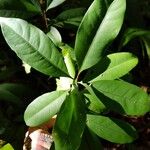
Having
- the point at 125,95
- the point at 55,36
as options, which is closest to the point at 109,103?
the point at 125,95

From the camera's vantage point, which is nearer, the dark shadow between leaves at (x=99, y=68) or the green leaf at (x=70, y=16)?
the dark shadow between leaves at (x=99, y=68)

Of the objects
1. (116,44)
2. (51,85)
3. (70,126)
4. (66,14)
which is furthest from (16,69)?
(70,126)

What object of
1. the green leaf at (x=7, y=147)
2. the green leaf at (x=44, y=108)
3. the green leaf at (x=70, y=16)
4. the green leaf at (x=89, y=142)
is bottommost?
the green leaf at (x=7, y=147)

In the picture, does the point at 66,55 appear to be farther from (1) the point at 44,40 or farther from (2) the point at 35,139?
(2) the point at 35,139

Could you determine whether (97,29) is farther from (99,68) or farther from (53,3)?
(53,3)

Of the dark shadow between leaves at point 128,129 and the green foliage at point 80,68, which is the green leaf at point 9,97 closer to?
the green foliage at point 80,68

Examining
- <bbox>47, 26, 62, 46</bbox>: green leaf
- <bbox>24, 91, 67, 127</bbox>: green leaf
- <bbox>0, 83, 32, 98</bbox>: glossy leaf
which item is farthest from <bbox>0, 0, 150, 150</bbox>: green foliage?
<bbox>0, 83, 32, 98</bbox>: glossy leaf

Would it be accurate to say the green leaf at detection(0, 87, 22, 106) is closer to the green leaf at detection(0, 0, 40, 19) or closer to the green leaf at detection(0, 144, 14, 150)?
the green leaf at detection(0, 144, 14, 150)

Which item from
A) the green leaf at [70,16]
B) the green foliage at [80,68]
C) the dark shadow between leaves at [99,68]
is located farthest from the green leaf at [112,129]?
the green leaf at [70,16]
